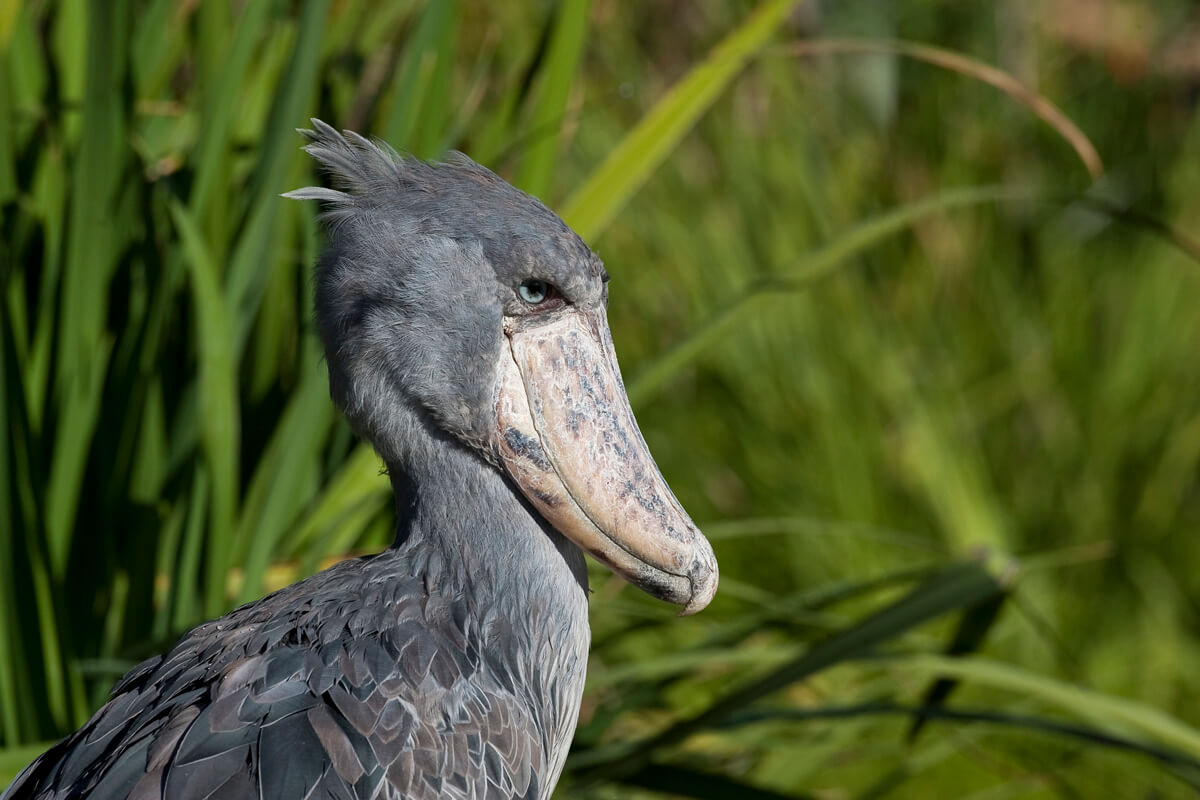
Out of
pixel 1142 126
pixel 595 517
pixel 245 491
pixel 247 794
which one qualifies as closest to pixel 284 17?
pixel 245 491

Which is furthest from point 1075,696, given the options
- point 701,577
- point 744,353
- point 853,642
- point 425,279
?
point 744,353

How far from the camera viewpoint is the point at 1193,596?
3846mm

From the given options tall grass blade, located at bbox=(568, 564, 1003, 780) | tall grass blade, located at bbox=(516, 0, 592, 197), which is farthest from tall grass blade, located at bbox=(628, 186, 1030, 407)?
tall grass blade, located at bbox=(568, 564, 1003, 780)

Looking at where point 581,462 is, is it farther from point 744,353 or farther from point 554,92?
point 744,353

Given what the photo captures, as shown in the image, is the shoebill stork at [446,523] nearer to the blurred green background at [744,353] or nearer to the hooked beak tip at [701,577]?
the hooked beak tip at [701,577]

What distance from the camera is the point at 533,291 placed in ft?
5.08

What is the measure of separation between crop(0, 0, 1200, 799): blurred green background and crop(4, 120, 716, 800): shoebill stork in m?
0.43

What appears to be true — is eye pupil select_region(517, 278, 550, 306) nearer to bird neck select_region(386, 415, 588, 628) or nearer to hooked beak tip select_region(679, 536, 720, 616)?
bird neck select_region(386, 415, 588, 628)

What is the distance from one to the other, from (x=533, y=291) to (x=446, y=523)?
0.30 metres

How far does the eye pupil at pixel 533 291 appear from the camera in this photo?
1538 millimetres

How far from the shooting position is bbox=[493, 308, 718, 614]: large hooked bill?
1.54 m

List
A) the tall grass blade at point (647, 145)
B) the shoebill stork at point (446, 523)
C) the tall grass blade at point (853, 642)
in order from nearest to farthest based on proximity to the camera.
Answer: the shoebill stork at point (446, 523) < the tall grass blade at point (853, 642) < the tall grass blade at point (647, 145)

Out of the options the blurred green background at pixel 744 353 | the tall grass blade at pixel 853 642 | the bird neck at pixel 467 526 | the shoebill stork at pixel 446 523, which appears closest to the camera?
the shoebill stork at pixel 446 523

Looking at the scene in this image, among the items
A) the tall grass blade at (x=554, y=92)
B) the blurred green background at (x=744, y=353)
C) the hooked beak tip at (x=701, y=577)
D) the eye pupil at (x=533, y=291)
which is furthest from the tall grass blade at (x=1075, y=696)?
the tall grass blade at (x=554, y=92)
